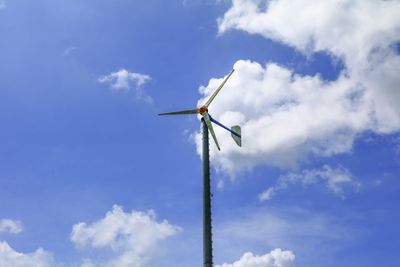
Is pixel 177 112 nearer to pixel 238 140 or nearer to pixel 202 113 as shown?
pixel 202 113

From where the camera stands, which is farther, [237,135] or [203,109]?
[237,135]

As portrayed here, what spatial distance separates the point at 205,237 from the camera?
82.9 metres

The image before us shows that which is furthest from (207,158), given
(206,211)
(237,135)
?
(237,135)

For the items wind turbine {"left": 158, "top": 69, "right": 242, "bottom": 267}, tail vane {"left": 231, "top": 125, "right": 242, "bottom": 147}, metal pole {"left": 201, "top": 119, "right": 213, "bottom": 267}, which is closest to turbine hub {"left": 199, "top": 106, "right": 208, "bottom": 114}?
wind turbine {"left": 158, "top": 69, "right": 242, "bottom": 267}

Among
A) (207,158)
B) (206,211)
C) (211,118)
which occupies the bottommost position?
(206,211)

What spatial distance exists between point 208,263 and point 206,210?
873 centimetres

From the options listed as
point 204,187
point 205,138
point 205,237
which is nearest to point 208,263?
point 205,237

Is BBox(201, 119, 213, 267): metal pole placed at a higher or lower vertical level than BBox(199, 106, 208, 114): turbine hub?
lower

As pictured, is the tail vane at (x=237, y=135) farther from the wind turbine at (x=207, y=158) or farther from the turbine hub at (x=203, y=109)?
the turbine hub at (x=203, y=109)

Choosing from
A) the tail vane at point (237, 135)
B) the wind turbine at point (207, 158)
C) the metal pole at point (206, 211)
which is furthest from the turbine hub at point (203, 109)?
the metal pole at point (206, 211)

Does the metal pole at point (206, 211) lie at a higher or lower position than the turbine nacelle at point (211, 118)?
lower

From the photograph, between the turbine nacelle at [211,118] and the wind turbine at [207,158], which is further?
the turbine nacelle at [211,118]

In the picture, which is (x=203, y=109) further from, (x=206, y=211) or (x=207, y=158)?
(x=206, y=211)

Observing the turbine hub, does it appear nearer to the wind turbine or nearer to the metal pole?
the wind turbine
